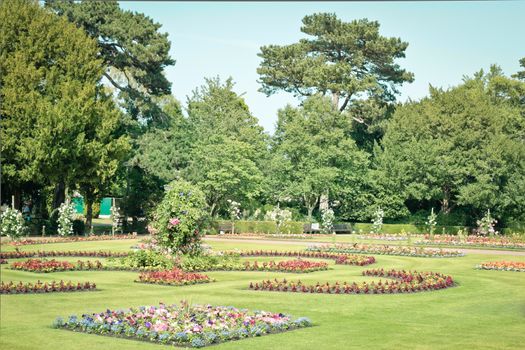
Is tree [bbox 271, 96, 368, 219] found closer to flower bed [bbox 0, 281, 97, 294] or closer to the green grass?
the green grass

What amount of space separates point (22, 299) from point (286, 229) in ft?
120

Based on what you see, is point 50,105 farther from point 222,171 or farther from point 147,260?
point 147,260

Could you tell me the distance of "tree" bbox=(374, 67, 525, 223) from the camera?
5544 cm

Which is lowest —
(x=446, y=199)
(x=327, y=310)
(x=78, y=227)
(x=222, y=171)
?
(x=327, y=310)

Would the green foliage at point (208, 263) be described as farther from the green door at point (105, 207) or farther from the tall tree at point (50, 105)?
the green door at point (105, 207)

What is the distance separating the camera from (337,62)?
2640 inches

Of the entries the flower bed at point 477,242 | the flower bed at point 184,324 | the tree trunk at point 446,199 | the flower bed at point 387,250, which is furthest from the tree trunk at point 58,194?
the flower bed at point 184,324

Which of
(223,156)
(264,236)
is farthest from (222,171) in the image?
(264,236)

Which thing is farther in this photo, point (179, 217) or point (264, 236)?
point (264, 236)

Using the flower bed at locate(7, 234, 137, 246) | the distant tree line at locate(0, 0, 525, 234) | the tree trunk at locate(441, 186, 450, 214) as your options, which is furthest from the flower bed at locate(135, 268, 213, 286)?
the tree trunk at locate(441, 186, 450, 214)

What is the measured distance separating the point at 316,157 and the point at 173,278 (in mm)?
40882

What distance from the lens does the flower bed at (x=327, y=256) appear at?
29.2 metres

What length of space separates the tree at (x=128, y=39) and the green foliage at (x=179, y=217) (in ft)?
96.7

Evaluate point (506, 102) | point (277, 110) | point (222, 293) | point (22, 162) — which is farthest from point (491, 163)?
point (222, 293)
